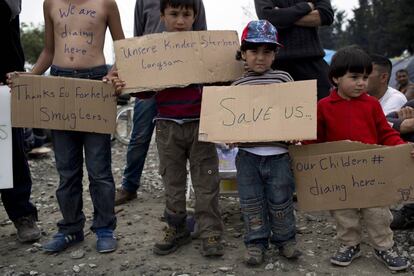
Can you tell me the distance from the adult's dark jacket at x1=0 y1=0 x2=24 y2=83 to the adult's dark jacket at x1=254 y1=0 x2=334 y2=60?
1.91 m

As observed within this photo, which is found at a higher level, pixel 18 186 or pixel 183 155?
pixel 183 155

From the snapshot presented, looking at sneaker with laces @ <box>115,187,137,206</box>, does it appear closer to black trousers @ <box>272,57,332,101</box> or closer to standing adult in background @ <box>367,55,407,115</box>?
black trousers @ <box>272,57,332,101</box>

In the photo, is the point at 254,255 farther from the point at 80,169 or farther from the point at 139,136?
the point at 139,136

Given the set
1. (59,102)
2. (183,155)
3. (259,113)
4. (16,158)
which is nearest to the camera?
(259,113)

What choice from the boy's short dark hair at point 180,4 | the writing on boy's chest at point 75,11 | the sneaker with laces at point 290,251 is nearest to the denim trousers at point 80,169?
the writing on boy's chest at point 75,11

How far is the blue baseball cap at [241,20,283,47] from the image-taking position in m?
3.09

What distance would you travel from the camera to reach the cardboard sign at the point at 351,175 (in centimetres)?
311

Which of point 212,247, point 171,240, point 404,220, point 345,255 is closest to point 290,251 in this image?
point 345,255

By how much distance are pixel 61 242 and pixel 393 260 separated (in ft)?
7.40

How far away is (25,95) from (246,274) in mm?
1841

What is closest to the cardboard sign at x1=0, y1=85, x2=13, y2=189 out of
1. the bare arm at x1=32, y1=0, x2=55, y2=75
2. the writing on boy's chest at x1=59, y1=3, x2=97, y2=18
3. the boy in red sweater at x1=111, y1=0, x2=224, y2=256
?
the bare arm at x1=32, y1=0, x2=55, y2=75

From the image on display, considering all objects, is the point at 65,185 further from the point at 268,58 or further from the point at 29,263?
the point at 268,58

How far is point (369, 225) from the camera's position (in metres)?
3.28

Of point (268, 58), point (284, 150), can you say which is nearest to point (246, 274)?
point (284, 150)
